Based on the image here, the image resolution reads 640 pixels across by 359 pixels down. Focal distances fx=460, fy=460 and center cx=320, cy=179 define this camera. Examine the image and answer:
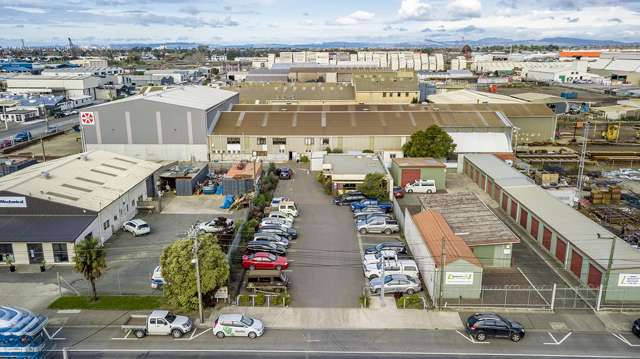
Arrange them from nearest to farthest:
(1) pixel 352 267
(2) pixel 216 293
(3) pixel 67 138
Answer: (2) pixel 216 293 < (1) pixel 352 267 < (3) pixel 67 138

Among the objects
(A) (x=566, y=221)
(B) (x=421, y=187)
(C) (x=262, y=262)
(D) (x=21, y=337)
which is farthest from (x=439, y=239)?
(D) (x=21, y=337)

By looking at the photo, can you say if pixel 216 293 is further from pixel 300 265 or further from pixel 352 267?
pixel 352 267

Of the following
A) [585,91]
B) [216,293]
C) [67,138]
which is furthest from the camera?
[585,91]

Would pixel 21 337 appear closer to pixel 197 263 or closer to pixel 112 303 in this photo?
pixel 112 303

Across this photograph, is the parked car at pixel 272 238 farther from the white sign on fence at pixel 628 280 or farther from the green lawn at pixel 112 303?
the white sign on fence at pixel 628 280

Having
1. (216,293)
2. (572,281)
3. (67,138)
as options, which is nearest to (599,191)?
(572,281)

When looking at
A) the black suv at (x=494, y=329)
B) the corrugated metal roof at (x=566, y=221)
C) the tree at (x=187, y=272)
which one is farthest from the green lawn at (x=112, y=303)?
the corrugated metal roof at (x=566, y=221)
